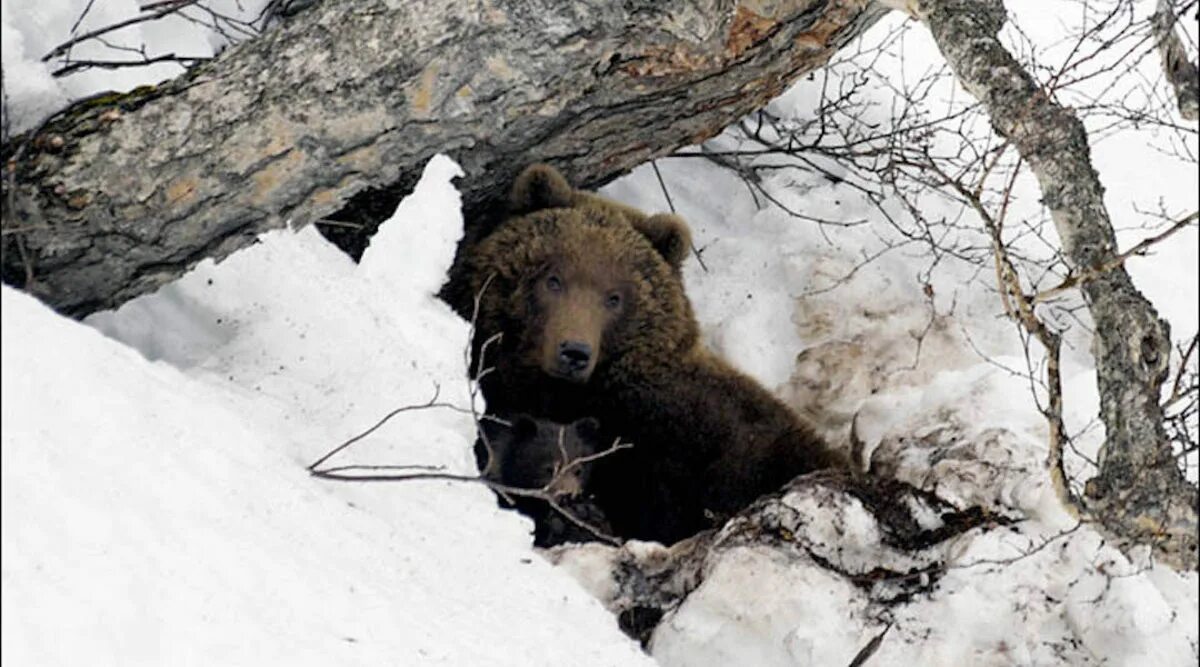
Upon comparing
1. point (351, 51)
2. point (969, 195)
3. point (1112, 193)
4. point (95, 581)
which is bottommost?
point (95, 581)

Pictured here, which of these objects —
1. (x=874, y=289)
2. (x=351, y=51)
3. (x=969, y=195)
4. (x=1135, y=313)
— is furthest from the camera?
(x=874, y=289)

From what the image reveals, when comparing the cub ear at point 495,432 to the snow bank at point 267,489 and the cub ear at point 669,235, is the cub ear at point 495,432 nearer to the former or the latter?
the snow bank at point 267,489

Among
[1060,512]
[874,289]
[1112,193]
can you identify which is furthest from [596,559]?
[1112,193]

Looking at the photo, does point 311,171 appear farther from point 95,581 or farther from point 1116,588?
point 1116,588

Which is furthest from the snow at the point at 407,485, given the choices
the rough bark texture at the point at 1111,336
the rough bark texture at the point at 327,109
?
the rough bark texture at the point at 1111,336

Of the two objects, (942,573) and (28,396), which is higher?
(942,573)

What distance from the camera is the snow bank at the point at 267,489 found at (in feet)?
11.4

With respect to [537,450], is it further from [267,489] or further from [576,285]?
[267,489]

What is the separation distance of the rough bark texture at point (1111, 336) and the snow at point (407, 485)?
0.42 m

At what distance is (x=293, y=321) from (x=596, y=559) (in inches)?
52.3

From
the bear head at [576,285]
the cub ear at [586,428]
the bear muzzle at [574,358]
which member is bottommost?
the cub ear at [586,428]

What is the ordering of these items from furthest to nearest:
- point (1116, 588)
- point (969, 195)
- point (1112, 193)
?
point (1112, 193) < point (1116, 588) < point (969, 195)

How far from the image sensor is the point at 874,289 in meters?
7.69

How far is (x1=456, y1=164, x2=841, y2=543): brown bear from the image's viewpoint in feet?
21.6
